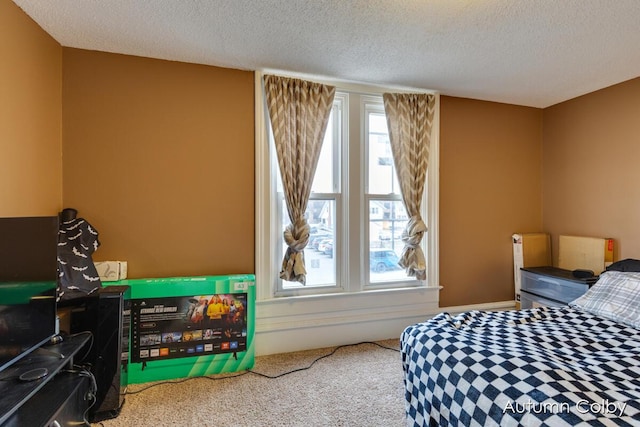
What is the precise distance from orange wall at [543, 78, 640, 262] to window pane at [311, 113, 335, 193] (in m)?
2.53

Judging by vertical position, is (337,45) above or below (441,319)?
above

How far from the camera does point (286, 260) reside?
2725 mm

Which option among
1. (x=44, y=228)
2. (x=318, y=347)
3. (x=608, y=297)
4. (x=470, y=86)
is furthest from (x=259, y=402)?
(x=470, y=86)

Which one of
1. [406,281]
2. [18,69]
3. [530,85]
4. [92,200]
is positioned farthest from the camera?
[406,281]

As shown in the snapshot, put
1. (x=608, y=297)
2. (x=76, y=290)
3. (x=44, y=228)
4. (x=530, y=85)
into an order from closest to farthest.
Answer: (x=44, y=228) < (x=76, y=290) < (x=608, y=297) < (x=530, y=85)

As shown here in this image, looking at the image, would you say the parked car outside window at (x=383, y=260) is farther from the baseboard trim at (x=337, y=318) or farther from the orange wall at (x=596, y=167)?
the orange wall at (x=596, y=167)

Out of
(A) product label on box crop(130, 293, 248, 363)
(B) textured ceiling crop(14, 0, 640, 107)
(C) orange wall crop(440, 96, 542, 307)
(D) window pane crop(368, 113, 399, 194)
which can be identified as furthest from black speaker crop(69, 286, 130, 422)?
(C) orange wall crop(440, 96, 542, 307)

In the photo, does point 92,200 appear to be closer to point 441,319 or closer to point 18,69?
point 18,69

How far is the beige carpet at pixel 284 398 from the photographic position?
188 cm

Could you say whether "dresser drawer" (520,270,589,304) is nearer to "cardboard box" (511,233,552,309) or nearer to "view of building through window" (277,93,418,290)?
"cardboard box" (511,233,552,309)

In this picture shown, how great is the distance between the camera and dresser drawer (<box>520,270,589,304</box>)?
2703 millimetres

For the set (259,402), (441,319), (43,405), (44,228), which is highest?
(44,228)

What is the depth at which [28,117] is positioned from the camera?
6.47 feet

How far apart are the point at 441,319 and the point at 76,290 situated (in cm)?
230
